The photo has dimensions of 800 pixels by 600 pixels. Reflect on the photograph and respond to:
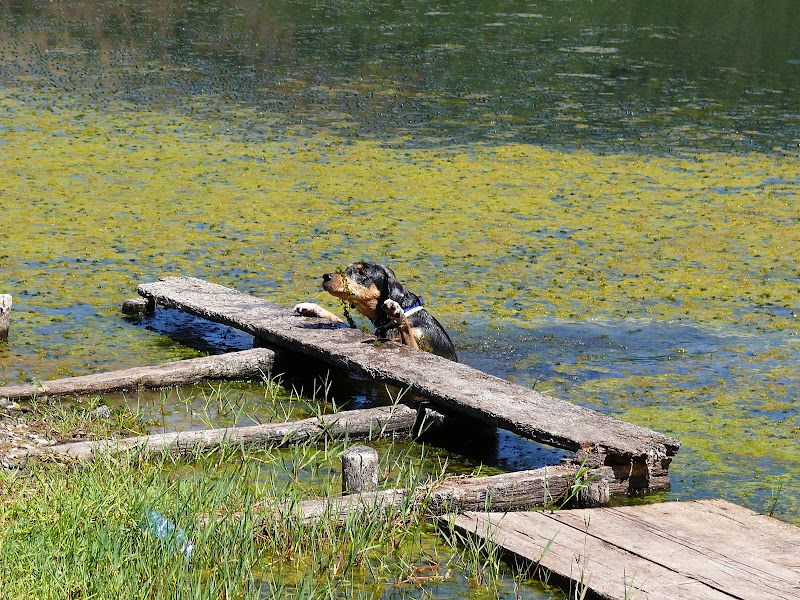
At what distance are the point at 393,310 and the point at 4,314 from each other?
9.73ft

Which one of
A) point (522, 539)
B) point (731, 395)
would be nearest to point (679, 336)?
point (731, 395)

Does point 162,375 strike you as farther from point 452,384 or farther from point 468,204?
point 468,204

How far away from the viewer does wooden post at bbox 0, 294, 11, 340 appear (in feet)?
28.9

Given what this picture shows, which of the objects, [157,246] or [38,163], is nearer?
[157,246]

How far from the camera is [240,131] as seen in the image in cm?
1777

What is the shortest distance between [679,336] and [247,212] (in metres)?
5.43

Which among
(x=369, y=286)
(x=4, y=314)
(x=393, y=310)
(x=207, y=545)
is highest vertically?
(x=369, y=286)

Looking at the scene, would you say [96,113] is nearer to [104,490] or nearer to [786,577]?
[104,490]

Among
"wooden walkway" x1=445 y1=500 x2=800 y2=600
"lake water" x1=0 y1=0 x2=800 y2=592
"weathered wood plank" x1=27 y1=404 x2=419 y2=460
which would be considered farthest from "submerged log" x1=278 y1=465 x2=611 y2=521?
"lake water" x1=0 y1=0 x2=800 y2=592


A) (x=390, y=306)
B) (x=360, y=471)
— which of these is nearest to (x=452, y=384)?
(x=390, y=306)

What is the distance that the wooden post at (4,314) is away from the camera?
8820mm

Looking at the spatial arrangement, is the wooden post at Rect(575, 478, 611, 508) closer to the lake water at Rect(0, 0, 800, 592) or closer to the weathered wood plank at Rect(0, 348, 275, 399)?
the lake water at Rect(0, 0, 800, 592)

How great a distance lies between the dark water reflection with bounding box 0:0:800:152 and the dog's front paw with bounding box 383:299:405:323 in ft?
32.2

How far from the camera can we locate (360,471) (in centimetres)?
598
